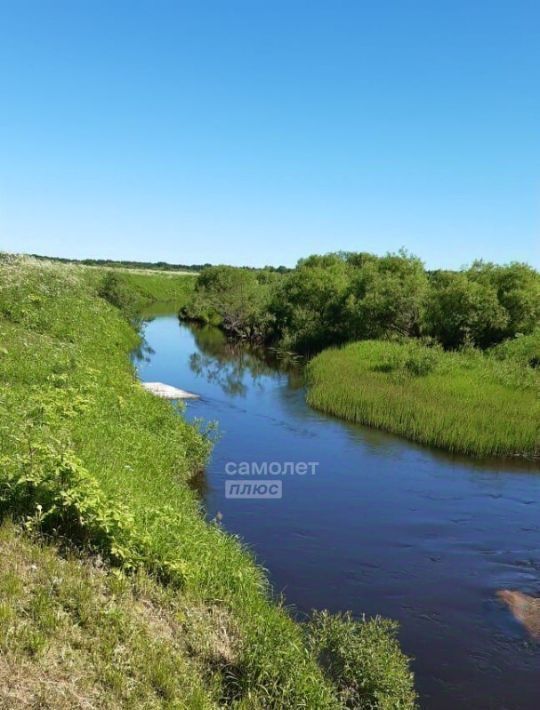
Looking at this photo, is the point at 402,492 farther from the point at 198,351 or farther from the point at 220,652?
the point at 198,351

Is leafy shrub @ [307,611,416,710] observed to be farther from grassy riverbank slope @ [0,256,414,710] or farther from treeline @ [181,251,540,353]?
treeline @ [181,251,540,353]

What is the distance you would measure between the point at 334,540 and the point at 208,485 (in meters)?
4.56

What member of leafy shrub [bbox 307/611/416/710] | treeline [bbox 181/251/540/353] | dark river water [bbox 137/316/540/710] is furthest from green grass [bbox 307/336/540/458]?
leafy shrub [bbox 307/611/416/710]

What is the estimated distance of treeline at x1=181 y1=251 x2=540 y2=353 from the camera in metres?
37.8

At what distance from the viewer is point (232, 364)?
146 feet

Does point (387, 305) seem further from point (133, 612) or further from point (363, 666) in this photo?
point (133, 612)

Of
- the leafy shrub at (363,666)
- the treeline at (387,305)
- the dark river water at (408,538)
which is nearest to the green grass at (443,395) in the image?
the dark river water at (408,538)

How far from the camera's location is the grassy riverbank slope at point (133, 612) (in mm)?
6621

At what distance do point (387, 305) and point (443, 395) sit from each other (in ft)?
56.5

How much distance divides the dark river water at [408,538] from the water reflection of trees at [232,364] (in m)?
9.01

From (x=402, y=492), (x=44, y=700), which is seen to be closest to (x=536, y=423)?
(x=402, y=492)

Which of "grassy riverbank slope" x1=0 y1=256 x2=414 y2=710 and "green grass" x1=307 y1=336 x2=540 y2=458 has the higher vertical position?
"green grass" x1=307 y1=336 x2=540 y2=458

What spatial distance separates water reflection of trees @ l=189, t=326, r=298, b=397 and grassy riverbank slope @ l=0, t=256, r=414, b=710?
22.3 m

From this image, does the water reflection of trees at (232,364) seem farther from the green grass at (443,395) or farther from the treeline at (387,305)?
the green grass at (443,395)
